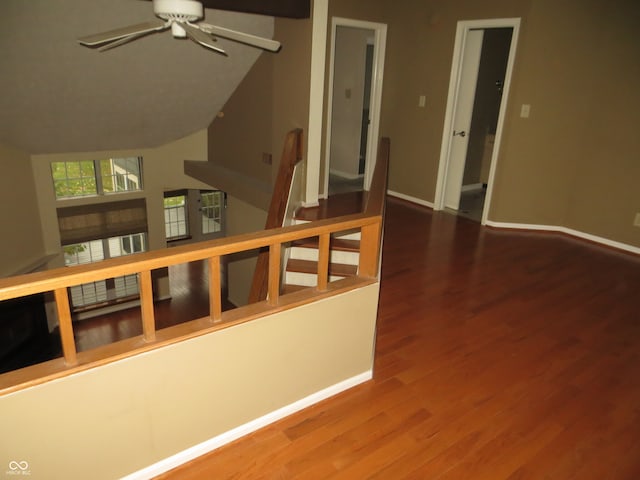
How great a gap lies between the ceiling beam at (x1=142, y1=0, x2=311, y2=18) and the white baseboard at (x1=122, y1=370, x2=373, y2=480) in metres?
3.03

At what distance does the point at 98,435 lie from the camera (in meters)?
1.90

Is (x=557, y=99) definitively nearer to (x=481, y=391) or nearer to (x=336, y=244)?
(x=336, y=244)

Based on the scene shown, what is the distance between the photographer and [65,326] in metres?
1.72

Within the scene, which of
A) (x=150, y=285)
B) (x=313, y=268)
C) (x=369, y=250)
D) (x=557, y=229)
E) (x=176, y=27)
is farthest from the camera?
(x=557, y=229)

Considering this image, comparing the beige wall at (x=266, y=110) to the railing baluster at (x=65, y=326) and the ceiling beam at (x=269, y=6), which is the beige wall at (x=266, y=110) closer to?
the ceiling beam at (x=269, y=6)

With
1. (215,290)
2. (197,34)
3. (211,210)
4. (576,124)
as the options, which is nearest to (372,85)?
(576,124)

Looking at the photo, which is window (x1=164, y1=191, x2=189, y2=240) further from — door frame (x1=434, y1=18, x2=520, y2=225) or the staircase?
the staircase

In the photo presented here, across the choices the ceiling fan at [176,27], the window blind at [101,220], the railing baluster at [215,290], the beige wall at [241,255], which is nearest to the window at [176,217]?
the window blind at [101,220]

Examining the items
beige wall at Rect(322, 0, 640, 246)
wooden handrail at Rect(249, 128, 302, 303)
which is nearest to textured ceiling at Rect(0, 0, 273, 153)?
wooden handrail at Rect(249, 128, 302, 303)

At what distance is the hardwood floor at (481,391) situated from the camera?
2.24 metres

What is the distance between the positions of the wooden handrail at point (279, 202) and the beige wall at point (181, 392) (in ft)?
4.50

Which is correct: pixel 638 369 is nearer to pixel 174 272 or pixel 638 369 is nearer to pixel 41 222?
pixel 41 222

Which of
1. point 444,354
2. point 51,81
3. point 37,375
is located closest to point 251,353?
point 37,375

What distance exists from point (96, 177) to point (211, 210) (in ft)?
12.0
